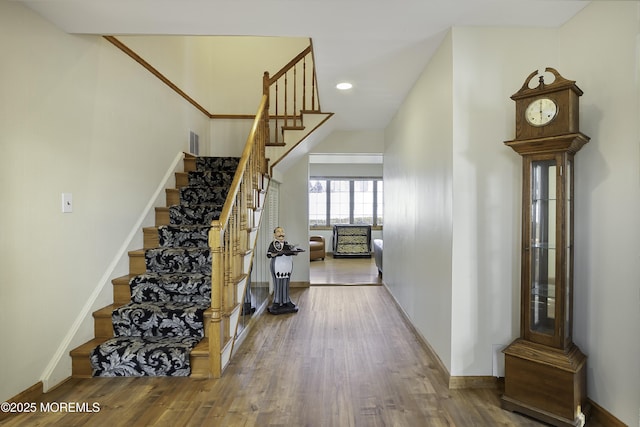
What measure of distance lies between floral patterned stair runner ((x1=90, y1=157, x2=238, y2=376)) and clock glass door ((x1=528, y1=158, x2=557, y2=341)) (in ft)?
7.72

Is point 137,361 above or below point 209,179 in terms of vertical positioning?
below

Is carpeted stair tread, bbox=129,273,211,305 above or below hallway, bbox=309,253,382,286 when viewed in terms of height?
above

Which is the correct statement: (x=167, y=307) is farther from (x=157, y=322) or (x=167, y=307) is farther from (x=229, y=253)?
(x=229, y=253)

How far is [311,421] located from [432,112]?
243 centimetres

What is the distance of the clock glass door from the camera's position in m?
2.05

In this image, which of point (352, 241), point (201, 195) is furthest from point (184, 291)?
point (352, 241)

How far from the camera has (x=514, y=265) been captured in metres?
2.37

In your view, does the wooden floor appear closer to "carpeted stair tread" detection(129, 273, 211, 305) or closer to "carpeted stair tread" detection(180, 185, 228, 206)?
"carpeted stair tread" detection(129, 273, 211, 305)

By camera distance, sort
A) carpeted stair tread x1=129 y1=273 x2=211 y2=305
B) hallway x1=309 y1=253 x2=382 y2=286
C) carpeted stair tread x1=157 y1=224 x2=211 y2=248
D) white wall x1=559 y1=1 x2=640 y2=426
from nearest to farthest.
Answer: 1. white wall x1=559 y1=1 x2=640 y2=426
2. carpeted stair tread x1=129 y1=273 x2=211 y2=305
3. carpeted stair tread x1=157 y1=224 x2=211 y2=248
4. hallway x1=309 y1=253 x2=382 y2=286

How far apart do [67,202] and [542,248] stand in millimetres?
3191

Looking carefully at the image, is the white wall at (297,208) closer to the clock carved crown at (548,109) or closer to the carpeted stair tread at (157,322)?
the carpeted stair tread at (157,322)

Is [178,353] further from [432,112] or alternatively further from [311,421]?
[432,112]

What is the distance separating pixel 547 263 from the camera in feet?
6.81

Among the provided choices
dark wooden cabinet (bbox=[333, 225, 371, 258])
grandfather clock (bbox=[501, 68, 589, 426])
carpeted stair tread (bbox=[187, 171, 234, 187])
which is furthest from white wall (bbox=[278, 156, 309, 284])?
grandfather clock (bbox=[501, 68, 589, 426])
